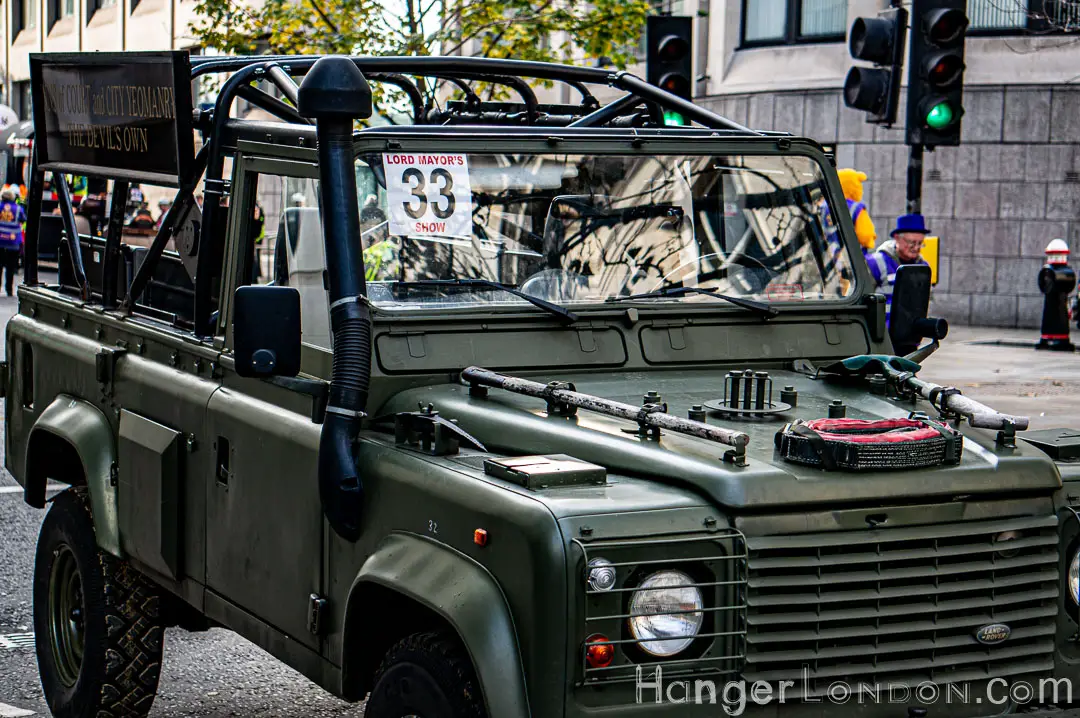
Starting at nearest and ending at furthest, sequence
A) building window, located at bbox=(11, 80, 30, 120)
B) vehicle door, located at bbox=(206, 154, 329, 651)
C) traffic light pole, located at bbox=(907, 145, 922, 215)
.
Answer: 1. vehicle door, located at bbox=(206, 154, 329, 651)
2. traffic light pole, located at bbox=(907, 145, 922, 215)
3. building window, located at bbox=(11, 80, 30, 120)

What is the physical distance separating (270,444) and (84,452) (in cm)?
136

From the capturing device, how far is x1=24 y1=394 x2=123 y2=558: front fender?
213 inches

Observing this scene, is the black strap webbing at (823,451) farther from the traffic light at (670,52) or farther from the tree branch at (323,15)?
the tree branch at (323,15)

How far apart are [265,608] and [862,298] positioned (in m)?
2.17

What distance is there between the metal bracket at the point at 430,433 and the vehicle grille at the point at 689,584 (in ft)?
2.32

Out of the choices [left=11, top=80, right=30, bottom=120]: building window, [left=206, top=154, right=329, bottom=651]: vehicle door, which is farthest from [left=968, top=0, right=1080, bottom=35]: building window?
[left=11, top=80, right=30, bottom=120]: building window

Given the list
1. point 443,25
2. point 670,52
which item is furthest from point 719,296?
point 443,25

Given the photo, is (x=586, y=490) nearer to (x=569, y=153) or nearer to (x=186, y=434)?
(x=569, y=153)

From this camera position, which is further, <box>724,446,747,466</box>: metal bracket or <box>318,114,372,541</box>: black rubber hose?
<box>318,114,372,541</box>: black rubber hose

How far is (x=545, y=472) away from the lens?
350 cm

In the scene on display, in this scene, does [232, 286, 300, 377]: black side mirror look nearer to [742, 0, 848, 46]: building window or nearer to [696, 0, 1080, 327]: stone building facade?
[696, 0, 1080, 327]: stone building facade

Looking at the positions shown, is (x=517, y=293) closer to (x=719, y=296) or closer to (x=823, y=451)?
(x=719, y=296)

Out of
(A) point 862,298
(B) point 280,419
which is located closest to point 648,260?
(A) point 862,298

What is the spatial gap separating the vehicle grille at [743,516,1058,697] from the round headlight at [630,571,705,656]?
0.13 metres
